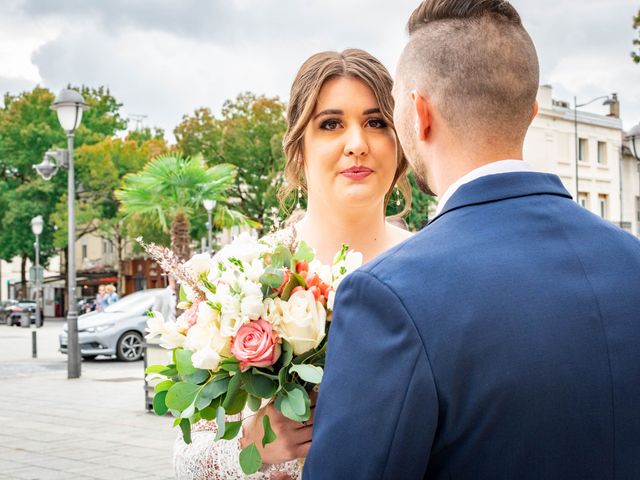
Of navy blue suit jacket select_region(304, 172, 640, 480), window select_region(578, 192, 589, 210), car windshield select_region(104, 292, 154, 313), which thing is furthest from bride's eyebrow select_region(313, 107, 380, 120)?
window select_region(578, 192, 589, 210)

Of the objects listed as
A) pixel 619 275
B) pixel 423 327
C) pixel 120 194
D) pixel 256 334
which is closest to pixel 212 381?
pixel 256 334

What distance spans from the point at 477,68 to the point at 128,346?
63.8ft

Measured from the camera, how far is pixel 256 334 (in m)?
2.07

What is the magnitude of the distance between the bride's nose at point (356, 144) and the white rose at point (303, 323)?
73 centimetres

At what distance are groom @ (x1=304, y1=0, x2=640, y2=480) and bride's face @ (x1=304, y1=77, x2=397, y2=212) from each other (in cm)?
119

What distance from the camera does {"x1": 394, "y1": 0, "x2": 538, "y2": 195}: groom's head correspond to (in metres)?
1.60

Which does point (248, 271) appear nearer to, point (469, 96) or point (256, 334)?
point (256, 334)

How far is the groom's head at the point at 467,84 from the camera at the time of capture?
1.60 m

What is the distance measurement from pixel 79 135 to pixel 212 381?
51026mm

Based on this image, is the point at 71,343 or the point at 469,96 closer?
the point at 469,96

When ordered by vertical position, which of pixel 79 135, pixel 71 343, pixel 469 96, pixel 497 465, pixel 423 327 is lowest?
pixel 71 343

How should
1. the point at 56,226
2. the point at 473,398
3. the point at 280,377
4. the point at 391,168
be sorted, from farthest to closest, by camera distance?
1. the point at 56,226
2. the point at 391,168
3. the point at 280,377
4. the point at 473,398

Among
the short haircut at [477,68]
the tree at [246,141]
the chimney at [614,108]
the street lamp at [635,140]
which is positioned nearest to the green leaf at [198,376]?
the short haircut at [477,68]

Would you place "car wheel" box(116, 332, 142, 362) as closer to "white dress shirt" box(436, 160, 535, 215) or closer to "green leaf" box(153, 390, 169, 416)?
"green leaf" box(153, 390, 169, 416)
